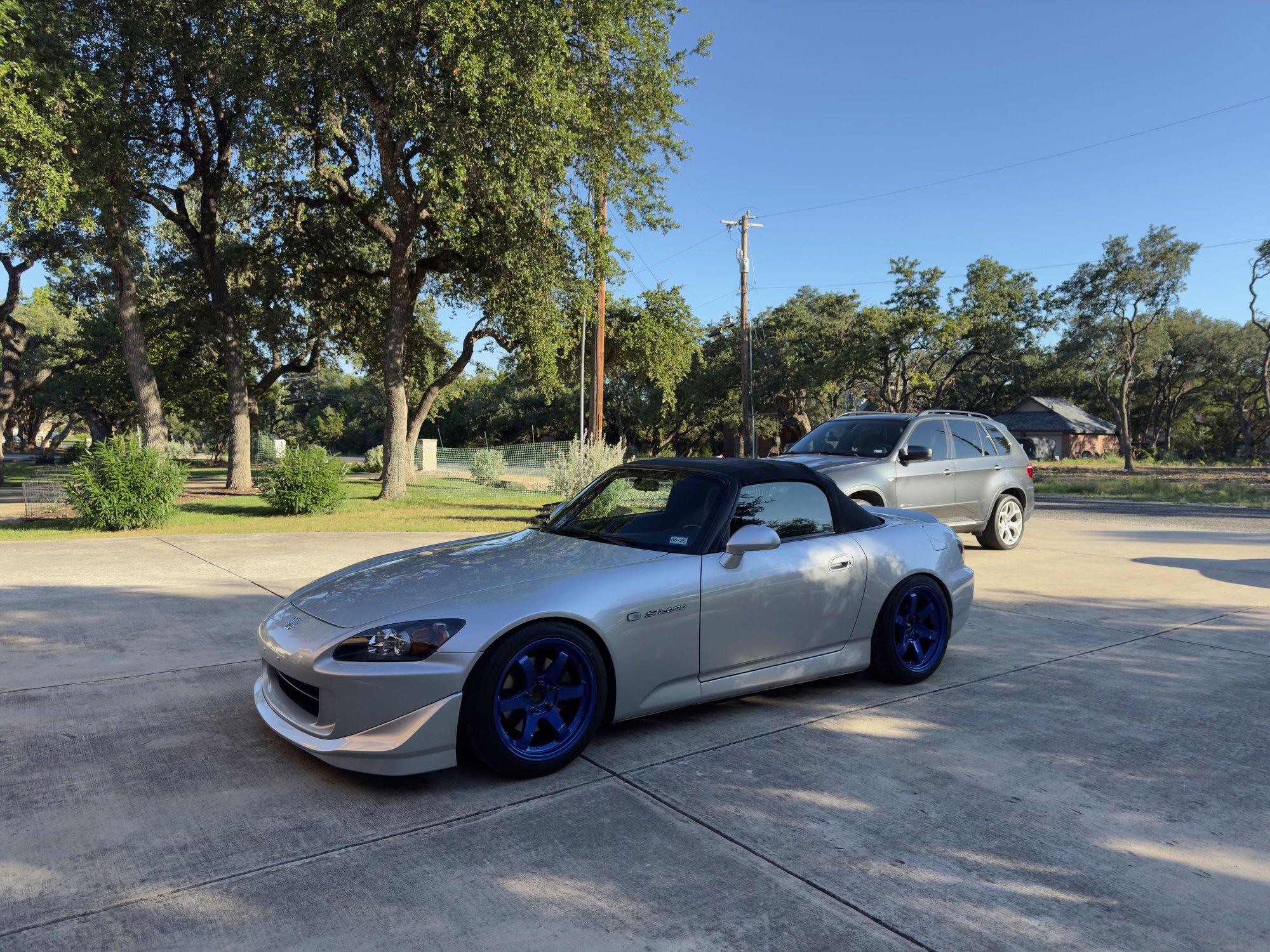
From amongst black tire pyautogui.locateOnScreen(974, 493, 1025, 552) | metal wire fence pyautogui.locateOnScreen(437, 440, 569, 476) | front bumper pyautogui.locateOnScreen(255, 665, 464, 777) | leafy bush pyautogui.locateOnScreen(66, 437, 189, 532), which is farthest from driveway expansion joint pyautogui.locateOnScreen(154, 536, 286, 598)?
metal wire fence pyautogui.locateOnScreen(437, 440, 569, 476)

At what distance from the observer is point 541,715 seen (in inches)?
143

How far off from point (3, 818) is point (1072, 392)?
76200 millimetres

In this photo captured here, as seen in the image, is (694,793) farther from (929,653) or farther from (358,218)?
(358,218)

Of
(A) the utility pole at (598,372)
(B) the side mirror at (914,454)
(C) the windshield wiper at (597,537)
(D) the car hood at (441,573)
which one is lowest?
(D) the car hood at (441,573)

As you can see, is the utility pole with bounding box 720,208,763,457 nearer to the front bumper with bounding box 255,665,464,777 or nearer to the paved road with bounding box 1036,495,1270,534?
the paved road with bounding box 1036,495,1270,534

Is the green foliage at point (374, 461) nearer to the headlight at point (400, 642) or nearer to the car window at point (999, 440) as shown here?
the car window at point (999, 440)

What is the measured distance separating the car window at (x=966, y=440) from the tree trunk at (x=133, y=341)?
55.4 feet

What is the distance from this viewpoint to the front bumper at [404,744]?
332 centimetres

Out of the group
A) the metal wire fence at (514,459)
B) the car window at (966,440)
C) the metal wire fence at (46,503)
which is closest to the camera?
the car window at (966,440)

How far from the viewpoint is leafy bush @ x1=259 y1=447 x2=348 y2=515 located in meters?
15.6

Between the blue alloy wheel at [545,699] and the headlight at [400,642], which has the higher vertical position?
the headlight at [400,642]

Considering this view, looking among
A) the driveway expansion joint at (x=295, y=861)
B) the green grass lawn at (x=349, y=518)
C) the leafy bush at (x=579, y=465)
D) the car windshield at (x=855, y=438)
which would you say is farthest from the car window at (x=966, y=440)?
the driveway expansion joint at (x=295, y=861)

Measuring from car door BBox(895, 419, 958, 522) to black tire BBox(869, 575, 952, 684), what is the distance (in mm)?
4833

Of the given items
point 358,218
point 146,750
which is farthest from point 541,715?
point 358,218
